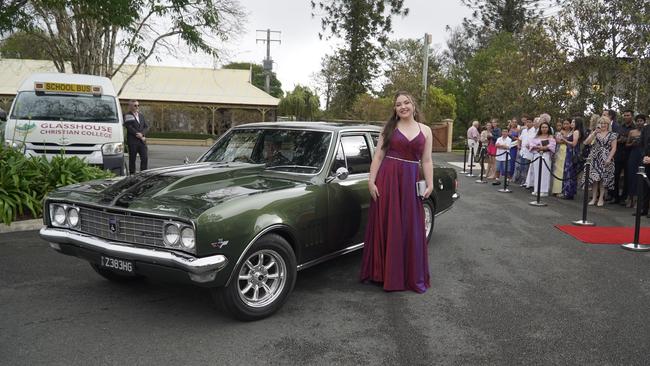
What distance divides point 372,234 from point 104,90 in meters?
8.37

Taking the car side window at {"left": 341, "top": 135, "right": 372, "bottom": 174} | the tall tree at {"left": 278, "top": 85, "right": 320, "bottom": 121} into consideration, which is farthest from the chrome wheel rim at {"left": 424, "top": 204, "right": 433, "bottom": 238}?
the tall tree at {"left": 278, "top": 85, "right": 320, "bottom": 121}

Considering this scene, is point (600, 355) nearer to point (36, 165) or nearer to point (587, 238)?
point (587, 238)

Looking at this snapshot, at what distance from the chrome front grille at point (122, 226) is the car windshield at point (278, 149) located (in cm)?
166

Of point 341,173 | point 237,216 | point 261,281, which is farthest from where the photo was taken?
point 341,173

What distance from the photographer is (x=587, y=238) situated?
7941mm

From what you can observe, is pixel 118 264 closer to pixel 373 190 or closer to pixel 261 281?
pixel 261 281

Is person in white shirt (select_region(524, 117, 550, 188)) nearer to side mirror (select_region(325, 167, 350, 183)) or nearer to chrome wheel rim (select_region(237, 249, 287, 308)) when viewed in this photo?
side mirror (select_region(325, 167, 350, 183))

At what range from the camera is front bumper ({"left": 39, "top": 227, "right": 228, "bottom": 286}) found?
12.7 feet

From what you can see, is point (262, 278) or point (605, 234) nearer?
point (262, 278)

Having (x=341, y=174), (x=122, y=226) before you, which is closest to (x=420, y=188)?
(x=341, y=174)

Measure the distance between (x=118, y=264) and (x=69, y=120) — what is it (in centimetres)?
745

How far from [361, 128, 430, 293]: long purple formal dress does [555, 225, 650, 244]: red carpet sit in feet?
12.5

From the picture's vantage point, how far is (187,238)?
3.94 m

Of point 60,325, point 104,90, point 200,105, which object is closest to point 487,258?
point 60,325
